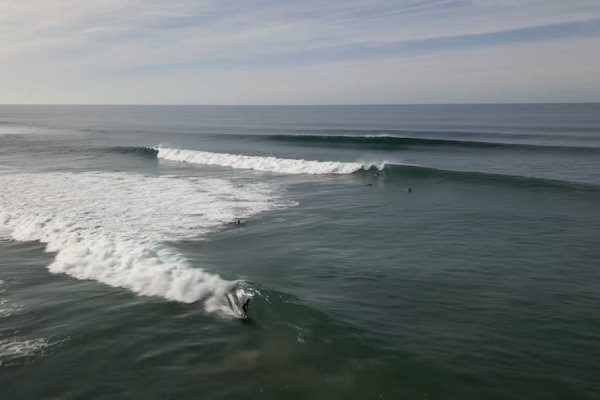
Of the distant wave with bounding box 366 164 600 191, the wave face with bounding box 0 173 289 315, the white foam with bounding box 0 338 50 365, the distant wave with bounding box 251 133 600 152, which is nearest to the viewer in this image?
the white foam with bounding box 0 338 50 365

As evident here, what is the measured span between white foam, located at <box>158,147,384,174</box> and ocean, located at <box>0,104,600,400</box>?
22.3ft

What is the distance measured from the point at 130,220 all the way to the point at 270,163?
1715cm

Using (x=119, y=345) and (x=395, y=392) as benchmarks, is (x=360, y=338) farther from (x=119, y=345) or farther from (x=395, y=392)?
(x=119, y=345)

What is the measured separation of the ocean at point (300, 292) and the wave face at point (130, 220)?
3.4 inches

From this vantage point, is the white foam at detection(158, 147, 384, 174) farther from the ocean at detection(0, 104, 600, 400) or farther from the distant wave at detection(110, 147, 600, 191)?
the ocean at detection(0, 104, 600, 400)

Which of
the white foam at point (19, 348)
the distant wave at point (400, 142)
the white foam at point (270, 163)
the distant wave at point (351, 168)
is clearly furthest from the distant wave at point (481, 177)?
the white foam at point (19, 348)

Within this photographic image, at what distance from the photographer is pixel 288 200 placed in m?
20.7

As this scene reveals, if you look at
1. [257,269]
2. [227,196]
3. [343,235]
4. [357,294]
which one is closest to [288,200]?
[227,196]

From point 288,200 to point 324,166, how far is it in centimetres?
1029

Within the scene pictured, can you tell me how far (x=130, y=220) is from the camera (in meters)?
16.3

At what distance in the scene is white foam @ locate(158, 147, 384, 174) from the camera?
30.0 metres

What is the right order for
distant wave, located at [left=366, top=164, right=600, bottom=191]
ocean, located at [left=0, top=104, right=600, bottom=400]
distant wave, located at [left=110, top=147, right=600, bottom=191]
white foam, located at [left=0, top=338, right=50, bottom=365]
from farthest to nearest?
distant wave, located at [left=110, top=147, right=600, bottom=191] < distant wave, located at [left=366, top=164, right=600, bottom=191] < white foam, located at [left=0, top=338, right=50, bottom=365] < ocean, located at [left=0, top=104, right=600, bottom=400]

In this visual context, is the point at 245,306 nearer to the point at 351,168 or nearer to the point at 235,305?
the point at 235,305

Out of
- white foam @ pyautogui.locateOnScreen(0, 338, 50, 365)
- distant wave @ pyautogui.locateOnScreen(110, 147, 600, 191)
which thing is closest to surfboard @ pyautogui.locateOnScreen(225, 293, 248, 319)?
white foam @ pyautogui.locateOnScreen(0, 338, 50, 365)
